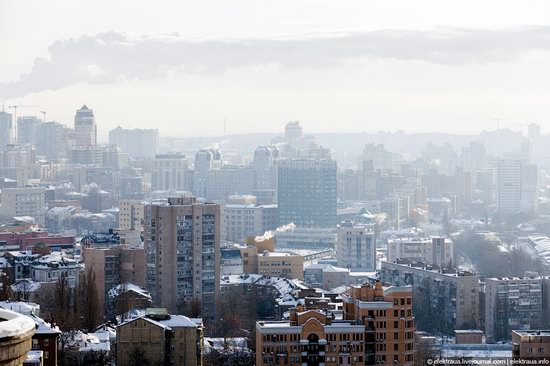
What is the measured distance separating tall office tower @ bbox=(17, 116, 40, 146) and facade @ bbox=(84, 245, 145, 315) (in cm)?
3505

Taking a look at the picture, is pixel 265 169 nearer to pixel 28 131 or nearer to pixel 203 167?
pixel 203 167

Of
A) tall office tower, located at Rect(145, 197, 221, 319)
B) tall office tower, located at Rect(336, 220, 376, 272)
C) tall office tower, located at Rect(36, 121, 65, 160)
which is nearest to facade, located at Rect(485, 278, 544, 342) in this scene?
tall office tower, located at Rect(145, 197, 221, 319)

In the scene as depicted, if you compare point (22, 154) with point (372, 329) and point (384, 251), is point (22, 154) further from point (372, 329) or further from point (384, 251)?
point (372, 329)

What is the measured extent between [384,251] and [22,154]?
19821mm

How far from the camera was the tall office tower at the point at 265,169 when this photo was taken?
4456 cm

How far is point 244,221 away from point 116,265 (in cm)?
1473

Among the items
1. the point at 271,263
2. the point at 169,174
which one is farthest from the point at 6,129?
the point at 271,263

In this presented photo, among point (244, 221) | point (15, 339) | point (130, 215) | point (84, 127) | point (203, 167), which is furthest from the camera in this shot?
point (84, 127)

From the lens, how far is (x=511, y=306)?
53.2 ft

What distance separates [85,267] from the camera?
1722cm

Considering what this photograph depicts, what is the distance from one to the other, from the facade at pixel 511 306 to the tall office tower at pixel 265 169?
27.4 metres

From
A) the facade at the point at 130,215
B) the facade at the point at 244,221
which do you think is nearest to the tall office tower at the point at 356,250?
the facade at the point at 130,215

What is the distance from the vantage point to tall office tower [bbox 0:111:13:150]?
51844 millimetres

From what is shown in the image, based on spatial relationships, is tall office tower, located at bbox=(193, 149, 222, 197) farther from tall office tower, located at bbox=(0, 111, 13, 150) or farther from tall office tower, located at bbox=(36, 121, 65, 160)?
tall office tower, located at bbox=(0, 111, 13, 150)
